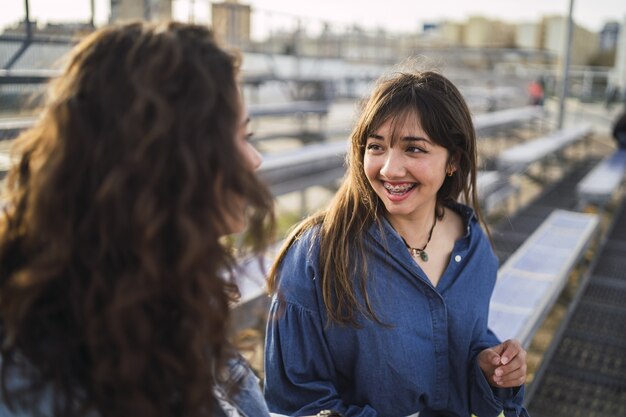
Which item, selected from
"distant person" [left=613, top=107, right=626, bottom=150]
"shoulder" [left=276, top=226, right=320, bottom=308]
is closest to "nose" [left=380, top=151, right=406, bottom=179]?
"shoulder" [left=276, top=226, right=320, bottom=308]

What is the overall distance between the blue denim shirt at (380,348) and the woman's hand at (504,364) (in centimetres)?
3

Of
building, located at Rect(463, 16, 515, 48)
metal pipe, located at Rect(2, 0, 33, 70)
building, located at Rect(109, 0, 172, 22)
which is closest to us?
metal pipe, located at Rect(2, 0, 33, 70)

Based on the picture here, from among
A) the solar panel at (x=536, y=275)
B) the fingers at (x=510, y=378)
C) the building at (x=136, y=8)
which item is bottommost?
the solar panel at (x=536, y=275)

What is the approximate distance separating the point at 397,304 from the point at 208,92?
1004 mm

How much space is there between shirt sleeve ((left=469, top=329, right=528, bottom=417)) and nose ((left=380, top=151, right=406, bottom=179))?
22.5 inches

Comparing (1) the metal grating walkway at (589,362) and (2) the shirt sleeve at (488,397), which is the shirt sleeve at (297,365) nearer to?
(2) the shirt sleeve at (488,397)

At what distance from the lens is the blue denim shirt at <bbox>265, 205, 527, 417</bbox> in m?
1.74

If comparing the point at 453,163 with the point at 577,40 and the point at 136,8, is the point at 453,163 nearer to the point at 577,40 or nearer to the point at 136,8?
the point at 136,8

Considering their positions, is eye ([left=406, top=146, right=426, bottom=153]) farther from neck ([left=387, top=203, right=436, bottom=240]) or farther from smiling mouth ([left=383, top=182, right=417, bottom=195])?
neck ([left=387, top=203, right=436, bottom=240])

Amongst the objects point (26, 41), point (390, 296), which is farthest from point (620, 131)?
point (390, 296)

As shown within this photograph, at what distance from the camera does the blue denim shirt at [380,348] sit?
5.71ft

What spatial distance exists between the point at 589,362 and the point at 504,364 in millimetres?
2369

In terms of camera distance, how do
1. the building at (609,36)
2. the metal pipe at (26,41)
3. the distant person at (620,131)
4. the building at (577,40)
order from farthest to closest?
the building at (577,40) → the building at (609,36) → the distant person at (620,131) → the metal pipe at (26,41)

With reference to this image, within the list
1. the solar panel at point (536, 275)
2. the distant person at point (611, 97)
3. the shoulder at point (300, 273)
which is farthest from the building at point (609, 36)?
A: the shoulder at point (300, 273)
